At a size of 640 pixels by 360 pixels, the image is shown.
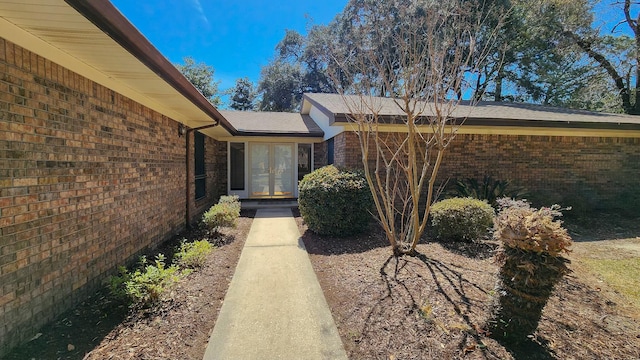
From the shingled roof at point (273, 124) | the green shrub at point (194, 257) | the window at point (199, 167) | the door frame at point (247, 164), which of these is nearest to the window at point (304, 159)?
the door frame at point (247, 164)

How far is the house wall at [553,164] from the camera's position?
25.9 feet

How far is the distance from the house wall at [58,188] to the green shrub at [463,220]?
537cm

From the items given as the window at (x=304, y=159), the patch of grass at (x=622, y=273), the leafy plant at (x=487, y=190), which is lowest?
the patch of grass at (x=622, y=273)

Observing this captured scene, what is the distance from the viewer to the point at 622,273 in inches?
172

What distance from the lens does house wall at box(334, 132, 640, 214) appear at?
789 cm

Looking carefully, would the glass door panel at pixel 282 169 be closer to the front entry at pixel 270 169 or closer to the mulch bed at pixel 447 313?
the front entry at pixel 270 169

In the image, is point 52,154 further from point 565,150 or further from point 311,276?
point 565,150

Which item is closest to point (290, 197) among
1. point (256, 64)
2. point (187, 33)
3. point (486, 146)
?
point (486, 146)

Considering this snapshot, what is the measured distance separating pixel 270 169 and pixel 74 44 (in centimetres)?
858

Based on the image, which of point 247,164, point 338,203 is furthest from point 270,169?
point 338,203

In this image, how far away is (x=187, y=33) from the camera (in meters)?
16.0

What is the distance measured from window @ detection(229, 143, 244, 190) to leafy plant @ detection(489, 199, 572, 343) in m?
9.88

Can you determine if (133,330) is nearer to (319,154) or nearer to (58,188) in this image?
(58,188)

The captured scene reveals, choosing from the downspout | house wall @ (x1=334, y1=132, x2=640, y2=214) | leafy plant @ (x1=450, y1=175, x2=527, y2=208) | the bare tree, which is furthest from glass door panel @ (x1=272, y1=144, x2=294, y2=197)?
leafy plant @ (x1=450, y1=175, x2=527, y2=208)
